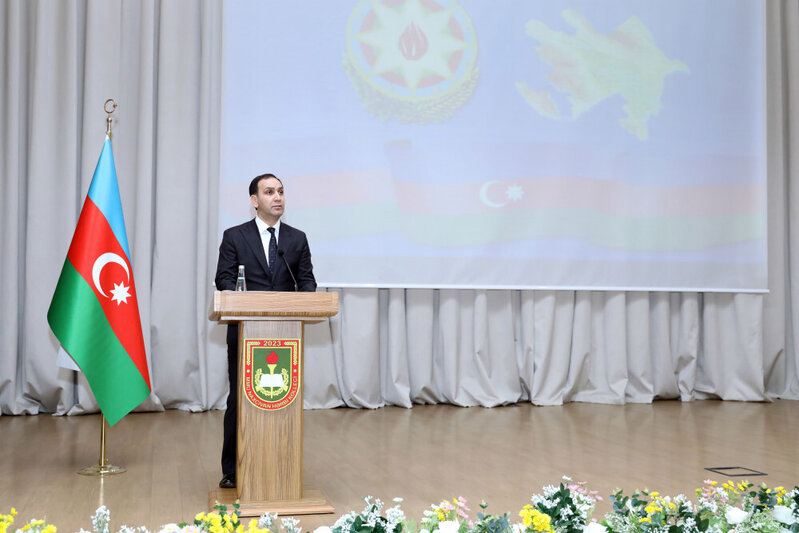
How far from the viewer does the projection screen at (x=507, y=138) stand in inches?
222

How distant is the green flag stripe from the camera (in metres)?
3.66

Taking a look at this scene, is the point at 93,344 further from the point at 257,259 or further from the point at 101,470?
the point at 257,259

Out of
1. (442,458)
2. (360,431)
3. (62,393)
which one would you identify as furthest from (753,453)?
(62,393)

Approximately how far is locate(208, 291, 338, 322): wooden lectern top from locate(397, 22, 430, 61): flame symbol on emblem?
3556 millimetres

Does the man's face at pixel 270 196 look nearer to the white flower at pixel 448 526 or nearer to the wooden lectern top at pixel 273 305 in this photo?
the wooden lectern top at pixel 273 305

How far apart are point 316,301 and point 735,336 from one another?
5064 mm

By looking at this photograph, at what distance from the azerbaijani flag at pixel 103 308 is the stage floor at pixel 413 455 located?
409 mm

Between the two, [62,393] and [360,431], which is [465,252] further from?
[62,393]

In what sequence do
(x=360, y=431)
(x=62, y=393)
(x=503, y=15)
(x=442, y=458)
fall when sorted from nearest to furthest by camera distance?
(x=442, y=458)
(x=360, y=431)
(x=62, y=393)
(x=503, y=15)

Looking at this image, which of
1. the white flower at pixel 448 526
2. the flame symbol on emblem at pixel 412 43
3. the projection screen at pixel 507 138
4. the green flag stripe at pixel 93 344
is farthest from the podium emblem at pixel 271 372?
the flame symbol on emblem at pixel 412 43

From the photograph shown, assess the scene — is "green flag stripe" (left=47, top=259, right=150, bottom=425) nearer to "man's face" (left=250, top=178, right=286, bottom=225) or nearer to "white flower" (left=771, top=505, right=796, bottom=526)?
"man's face" (left=250, top=178, right=286, bottom=225)

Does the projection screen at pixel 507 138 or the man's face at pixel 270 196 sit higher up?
the projection screen at pixel 507 138

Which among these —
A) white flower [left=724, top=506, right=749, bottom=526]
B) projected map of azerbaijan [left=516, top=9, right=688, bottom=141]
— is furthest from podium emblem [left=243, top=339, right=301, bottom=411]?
projected map of azerbaijan [left=516, top=9, right=688, bottom=141]

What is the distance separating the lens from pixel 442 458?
4012mm
